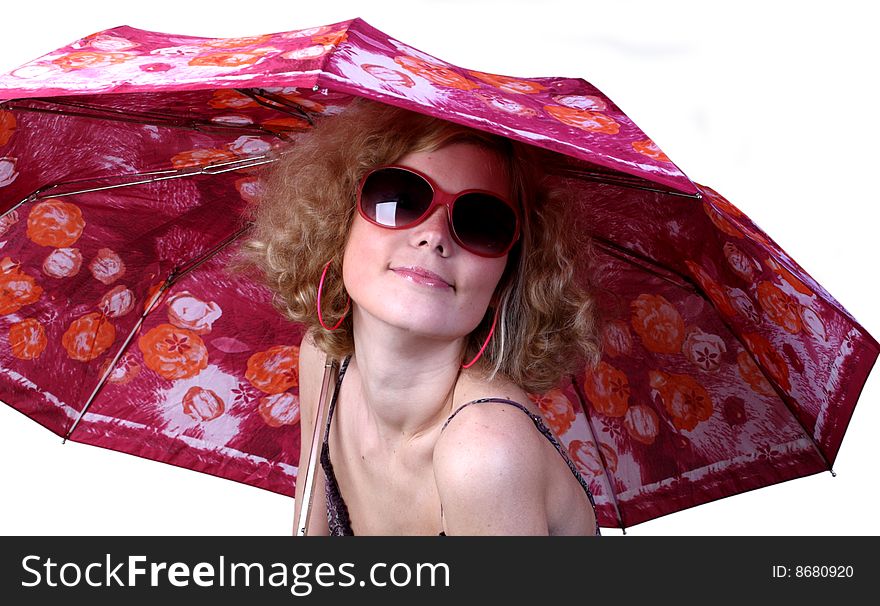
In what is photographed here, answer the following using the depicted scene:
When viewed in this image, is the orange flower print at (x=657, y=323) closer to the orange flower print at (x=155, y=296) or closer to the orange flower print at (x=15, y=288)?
the orange flower print at (x=155, y=296)

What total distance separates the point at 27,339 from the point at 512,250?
5.22 feet

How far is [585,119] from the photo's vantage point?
2.67 metres

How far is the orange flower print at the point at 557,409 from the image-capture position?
3.79m

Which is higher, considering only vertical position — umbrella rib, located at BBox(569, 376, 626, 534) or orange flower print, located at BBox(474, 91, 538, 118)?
orange flower print, located at BBox(474, 91, 538, 118)

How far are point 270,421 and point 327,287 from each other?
924mm

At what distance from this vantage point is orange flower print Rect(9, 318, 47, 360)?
3686 mm

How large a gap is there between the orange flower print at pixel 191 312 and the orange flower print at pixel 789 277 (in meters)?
1.72

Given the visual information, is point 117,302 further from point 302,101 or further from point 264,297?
point 302,101

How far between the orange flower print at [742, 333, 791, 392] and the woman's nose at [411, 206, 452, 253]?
3.33 ft

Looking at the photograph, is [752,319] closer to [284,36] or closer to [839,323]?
[839,323]

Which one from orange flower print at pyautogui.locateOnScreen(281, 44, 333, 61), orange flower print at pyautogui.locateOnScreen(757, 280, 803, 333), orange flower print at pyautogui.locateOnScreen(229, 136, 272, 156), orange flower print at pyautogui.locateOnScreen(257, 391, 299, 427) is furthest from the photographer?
orange flower print at pyautogui.locateOnScreen(257, 391, 299, 427)

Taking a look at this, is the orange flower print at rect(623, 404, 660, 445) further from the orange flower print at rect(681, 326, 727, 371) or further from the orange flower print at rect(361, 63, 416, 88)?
the orange flower print at rect(361, 63, 416, 88)

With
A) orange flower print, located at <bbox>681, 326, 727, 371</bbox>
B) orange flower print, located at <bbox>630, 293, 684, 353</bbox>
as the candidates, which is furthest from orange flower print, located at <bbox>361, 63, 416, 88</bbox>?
orange flower print, located at <bbox>681, 326, 727, 371</bbox>

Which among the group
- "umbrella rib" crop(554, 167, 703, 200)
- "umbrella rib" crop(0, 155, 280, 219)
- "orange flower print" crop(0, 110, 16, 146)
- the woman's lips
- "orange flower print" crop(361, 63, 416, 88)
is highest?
"orange flower print" crop(361, 63, 416, 88)
